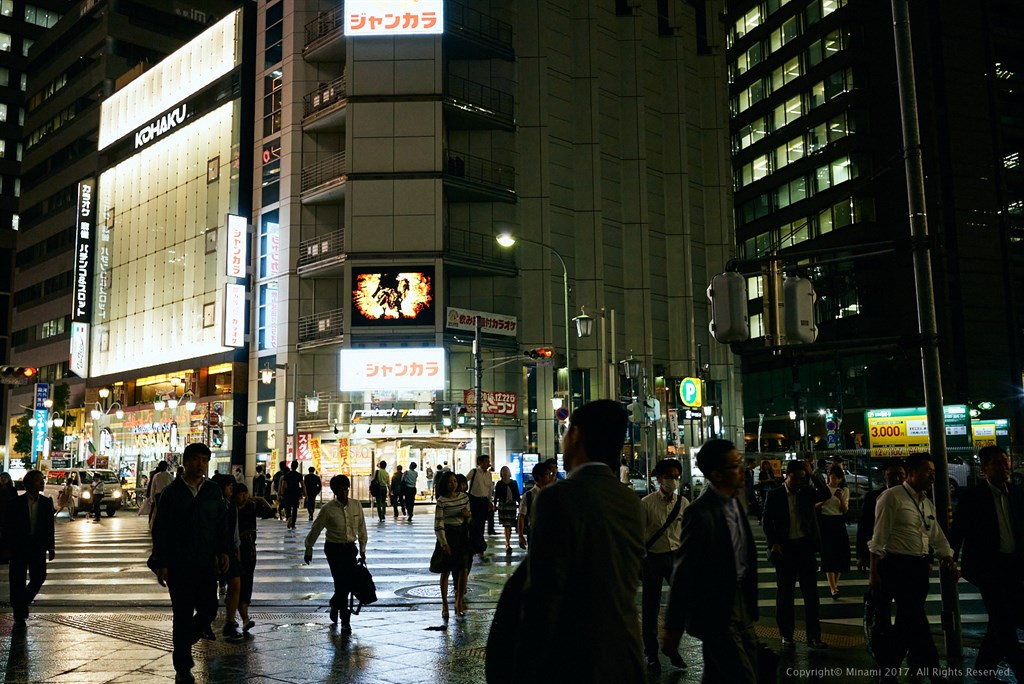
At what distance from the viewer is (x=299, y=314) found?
44531 mm

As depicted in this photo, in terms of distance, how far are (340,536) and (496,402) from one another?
30.5 metres

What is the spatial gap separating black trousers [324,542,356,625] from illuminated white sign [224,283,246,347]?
38.5m

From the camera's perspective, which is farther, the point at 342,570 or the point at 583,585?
the point at 342,570

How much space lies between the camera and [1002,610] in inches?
283

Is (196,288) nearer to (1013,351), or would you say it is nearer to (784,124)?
(784,124)

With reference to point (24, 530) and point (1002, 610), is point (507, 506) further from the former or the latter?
point (1002, 610)

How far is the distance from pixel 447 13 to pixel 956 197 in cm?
3855

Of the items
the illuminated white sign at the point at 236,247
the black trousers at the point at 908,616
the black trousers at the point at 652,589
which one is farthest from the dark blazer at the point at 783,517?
the illuminated white sign at the point at 236,247

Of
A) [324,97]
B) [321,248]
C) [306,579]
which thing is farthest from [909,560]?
[324,97]

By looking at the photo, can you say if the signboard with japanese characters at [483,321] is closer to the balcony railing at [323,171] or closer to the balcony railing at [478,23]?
the balcony railing at [323,171]

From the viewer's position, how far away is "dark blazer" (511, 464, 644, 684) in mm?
3305

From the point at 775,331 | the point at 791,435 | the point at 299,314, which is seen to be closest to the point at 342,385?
the point at 299,314

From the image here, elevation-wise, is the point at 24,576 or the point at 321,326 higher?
the point at 321,326

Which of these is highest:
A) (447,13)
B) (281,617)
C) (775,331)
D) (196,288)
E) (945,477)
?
(447,13)
